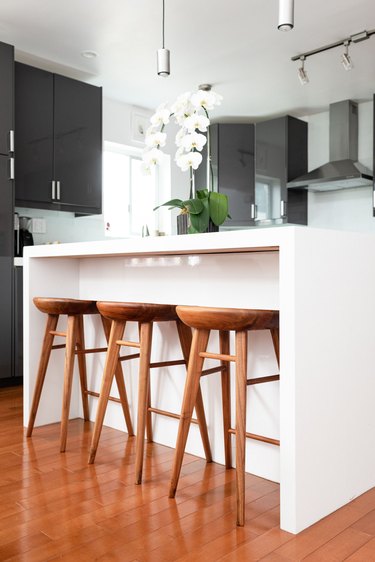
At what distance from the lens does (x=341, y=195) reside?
5.60m

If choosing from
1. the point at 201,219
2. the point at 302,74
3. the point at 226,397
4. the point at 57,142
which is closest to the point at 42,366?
the point at 226,397

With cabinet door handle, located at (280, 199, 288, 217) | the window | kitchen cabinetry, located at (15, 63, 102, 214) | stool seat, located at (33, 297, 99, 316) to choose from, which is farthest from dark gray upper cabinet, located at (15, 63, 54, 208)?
cabinet door handle, located at (280, 199, 288, 217)

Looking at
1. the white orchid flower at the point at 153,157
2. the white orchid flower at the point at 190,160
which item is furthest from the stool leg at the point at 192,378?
the white orchid flower at the point at 153,157

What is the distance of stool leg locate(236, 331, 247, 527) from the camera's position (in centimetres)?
170

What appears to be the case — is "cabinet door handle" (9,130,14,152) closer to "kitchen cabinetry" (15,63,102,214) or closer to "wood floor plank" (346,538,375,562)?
"kitchen cabinetry" (15,63,102,214)

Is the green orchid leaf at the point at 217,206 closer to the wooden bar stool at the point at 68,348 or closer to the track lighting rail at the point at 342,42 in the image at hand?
the wooden bar stool at the point at 68,348

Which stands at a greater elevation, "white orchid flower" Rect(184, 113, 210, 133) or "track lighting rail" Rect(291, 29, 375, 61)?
"track lighting rail" Rect(291, 29, 375, 61)

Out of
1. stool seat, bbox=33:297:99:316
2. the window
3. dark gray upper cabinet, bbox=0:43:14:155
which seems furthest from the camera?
the window

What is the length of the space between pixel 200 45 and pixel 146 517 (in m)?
3.44

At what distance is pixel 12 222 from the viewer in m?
3.90

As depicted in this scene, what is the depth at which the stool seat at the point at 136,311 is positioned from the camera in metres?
2.10

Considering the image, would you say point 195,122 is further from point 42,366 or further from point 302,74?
point 302,74

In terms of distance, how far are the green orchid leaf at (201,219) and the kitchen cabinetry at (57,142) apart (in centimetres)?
227

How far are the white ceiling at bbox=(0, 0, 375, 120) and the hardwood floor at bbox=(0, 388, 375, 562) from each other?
109 inches
